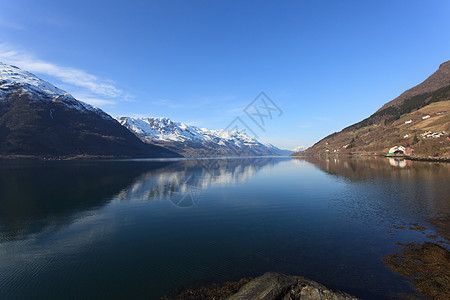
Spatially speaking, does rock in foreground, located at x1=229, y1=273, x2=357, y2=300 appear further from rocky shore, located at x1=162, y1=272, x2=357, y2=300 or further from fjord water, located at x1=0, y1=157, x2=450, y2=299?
fjord water, located at x1=0, y1=157, x2=450, y2=299

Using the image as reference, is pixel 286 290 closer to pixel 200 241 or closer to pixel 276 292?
pixel 276 292

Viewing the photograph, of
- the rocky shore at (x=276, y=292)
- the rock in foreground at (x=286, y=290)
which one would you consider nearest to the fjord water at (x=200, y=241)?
the rocky shore at (x=276, y=292)

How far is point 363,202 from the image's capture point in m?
31.6

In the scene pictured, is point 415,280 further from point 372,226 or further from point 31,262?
point 31,262

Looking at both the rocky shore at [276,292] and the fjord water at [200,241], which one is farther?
the fjord water at [200,241]

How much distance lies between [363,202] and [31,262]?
3892cm

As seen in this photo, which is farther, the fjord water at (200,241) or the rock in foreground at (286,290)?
the fjord water at (200,241)

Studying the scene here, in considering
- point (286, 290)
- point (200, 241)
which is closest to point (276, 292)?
point (286, 290)

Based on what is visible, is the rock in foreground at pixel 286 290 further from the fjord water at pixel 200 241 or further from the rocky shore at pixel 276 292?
the fjord water at pixel 200 241

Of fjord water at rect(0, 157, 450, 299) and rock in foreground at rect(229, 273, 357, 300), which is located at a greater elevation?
rock in foreground at rect(229, 273, 357, 300)

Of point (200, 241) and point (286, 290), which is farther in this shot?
point (200, 241)

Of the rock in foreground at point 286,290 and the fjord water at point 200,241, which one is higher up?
the rock in foreground at point 286,290

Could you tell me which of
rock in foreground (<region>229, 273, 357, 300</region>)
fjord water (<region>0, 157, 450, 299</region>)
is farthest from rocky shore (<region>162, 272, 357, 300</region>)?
fjord water (<region>0, 157, 450, 299</region>)

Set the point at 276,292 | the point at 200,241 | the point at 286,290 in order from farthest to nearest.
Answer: the point at 200,241 < the point at 286,290 < the point at 276,292
